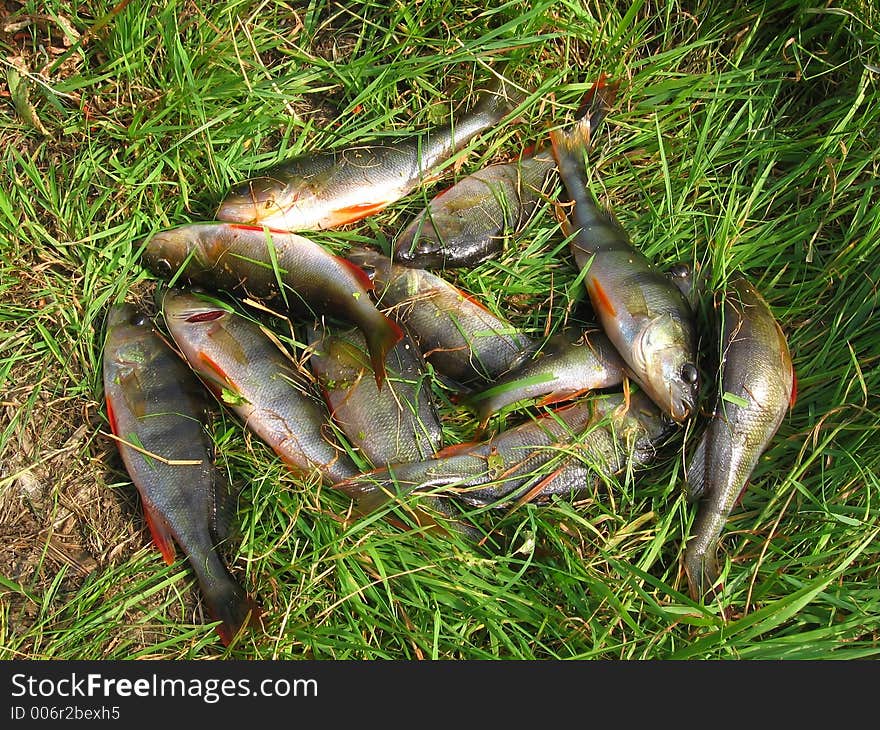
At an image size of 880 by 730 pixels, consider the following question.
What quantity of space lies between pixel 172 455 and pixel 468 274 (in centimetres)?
151

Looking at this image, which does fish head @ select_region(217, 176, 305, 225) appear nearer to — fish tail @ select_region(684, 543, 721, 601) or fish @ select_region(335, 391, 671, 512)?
fish @ select_region(335, 391, 671, 512)

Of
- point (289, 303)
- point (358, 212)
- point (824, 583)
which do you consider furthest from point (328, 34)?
point (824, 583)

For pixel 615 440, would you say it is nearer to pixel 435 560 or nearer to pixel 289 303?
pixel 435 560

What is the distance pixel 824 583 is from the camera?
2605 millimetres

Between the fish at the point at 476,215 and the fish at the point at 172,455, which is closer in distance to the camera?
the fish at the point at 172,455

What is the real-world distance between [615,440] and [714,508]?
18.4 inches

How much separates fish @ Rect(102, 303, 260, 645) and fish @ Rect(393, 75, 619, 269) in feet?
3.57

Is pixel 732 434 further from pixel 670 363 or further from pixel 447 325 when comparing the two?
pixel 447 325

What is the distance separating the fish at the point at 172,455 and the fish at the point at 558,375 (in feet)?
3.72

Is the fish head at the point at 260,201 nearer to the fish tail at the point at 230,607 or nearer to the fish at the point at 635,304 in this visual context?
the fish at the point at 635,304

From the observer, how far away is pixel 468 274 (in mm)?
3373

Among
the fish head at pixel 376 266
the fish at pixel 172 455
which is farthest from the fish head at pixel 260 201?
the fish at pixel 172 455

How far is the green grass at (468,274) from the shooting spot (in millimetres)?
2842

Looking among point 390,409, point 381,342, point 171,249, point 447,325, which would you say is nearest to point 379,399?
point 390,409
